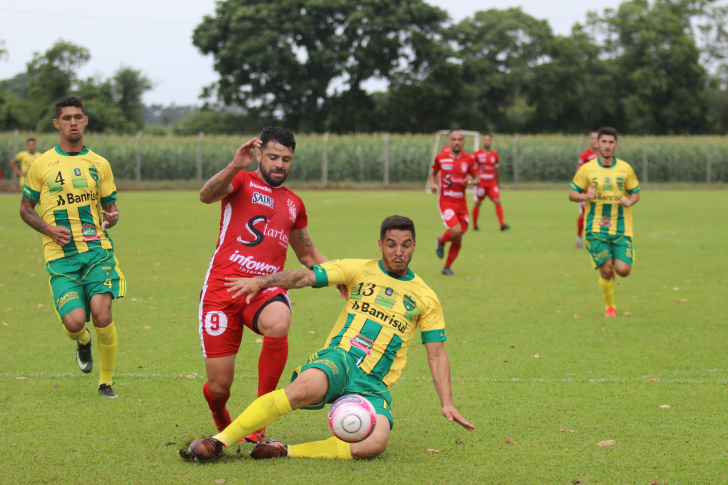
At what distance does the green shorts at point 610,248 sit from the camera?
8883mm

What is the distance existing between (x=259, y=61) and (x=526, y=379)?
45807mm

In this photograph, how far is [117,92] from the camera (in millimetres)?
62688

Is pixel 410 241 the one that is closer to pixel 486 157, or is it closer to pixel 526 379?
pixel 526 379

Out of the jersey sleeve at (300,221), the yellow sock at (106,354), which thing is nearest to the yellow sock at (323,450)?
the jersey sleeve at (300,221)

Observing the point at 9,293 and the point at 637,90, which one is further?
the point at 637,90

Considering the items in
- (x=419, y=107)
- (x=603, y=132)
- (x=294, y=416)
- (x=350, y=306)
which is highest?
(x=419, y=107)

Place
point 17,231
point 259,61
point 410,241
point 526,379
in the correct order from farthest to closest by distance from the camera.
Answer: point 259,61 < point 17,231 < point 526,379 < point 410,241

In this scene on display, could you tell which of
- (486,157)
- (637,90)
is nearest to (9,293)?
(486,157)

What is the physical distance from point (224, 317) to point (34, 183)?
94.1 inches

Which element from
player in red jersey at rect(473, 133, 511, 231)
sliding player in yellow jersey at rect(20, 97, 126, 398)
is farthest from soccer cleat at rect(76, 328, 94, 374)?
player in red jersey at rect(473, 133, 511, 231)

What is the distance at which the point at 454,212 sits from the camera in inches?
485

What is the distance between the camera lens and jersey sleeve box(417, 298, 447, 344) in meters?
4.60

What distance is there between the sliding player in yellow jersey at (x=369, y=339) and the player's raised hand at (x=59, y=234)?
190 cm

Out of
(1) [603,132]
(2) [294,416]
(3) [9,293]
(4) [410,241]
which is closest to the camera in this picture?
(4) [410,241]
